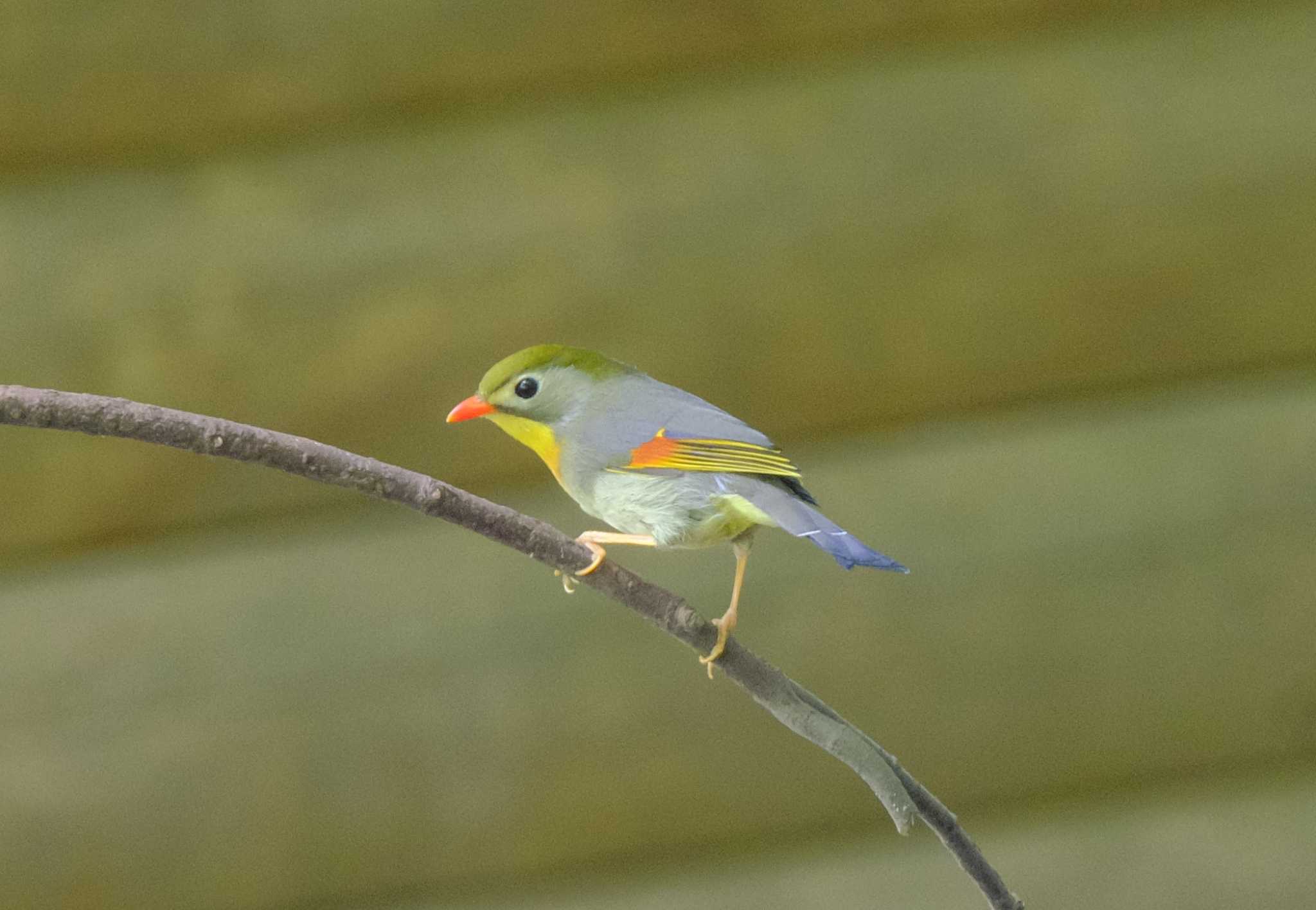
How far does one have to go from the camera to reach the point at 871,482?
1167 mm

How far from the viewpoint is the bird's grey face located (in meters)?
0.43

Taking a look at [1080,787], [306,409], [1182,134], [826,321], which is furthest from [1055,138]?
[306,409]

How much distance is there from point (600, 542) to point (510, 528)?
0.11m

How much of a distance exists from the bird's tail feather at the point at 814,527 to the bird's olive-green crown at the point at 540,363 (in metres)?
0.07

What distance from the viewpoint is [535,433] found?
0.45 m

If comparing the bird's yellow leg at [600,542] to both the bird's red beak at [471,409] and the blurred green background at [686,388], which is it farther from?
the blurred green background at [686,388]

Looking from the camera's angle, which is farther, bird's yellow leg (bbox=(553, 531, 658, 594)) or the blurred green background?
the blurred green background

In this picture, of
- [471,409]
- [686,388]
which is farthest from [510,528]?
[686,388]

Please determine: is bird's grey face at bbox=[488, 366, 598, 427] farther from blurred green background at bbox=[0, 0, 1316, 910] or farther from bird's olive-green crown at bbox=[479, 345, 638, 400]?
blurred green background at bbox=[0, 0, 1316, 910]

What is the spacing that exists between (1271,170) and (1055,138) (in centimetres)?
19

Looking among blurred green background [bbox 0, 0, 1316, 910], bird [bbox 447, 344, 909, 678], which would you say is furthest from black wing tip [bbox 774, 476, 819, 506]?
blurred green background [bbox 0, 0, 1316, 910]

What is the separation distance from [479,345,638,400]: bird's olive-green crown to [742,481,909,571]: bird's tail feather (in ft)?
0.22

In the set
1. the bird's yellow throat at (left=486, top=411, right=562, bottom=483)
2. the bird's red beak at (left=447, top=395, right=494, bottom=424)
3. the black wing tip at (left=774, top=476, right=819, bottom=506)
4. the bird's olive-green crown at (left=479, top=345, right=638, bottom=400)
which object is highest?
the bird's olive-green crown at (left=479, top=345, right=638, bottom=400)

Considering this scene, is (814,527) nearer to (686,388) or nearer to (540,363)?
(540,363)
